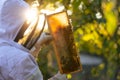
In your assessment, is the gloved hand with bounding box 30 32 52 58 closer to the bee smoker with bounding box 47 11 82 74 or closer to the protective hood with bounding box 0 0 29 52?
the bee smoker with bounding box 47 11 82 74

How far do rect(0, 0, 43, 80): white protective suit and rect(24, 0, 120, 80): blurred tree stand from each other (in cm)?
130

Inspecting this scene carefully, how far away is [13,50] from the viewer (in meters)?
2.38

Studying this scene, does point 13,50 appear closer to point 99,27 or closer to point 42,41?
point 42,41

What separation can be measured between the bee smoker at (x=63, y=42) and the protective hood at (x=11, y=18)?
0.26m

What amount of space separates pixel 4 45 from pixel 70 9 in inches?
70.0

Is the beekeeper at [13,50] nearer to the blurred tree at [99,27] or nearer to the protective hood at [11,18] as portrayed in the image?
the protective hood at [11,18]

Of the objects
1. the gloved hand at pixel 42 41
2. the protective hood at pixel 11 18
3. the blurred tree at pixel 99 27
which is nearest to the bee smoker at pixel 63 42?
the gloved hand at pixel 42 41

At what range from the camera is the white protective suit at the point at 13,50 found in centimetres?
232

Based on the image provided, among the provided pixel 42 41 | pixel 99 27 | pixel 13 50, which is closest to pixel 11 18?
pixel 13 50

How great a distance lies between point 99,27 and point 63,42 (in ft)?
7.43

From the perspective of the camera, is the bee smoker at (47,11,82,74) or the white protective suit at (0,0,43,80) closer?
the white protective suit at (0,0,43,80)

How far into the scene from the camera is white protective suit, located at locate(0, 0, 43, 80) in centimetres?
232

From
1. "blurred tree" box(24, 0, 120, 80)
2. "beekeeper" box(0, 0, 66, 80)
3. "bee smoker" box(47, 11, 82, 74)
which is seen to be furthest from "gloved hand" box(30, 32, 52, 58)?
"blurred tree" box(24, 0, 120, 80)

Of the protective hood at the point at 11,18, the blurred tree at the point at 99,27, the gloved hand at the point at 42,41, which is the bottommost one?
the blurred tree at the point at 99,27
